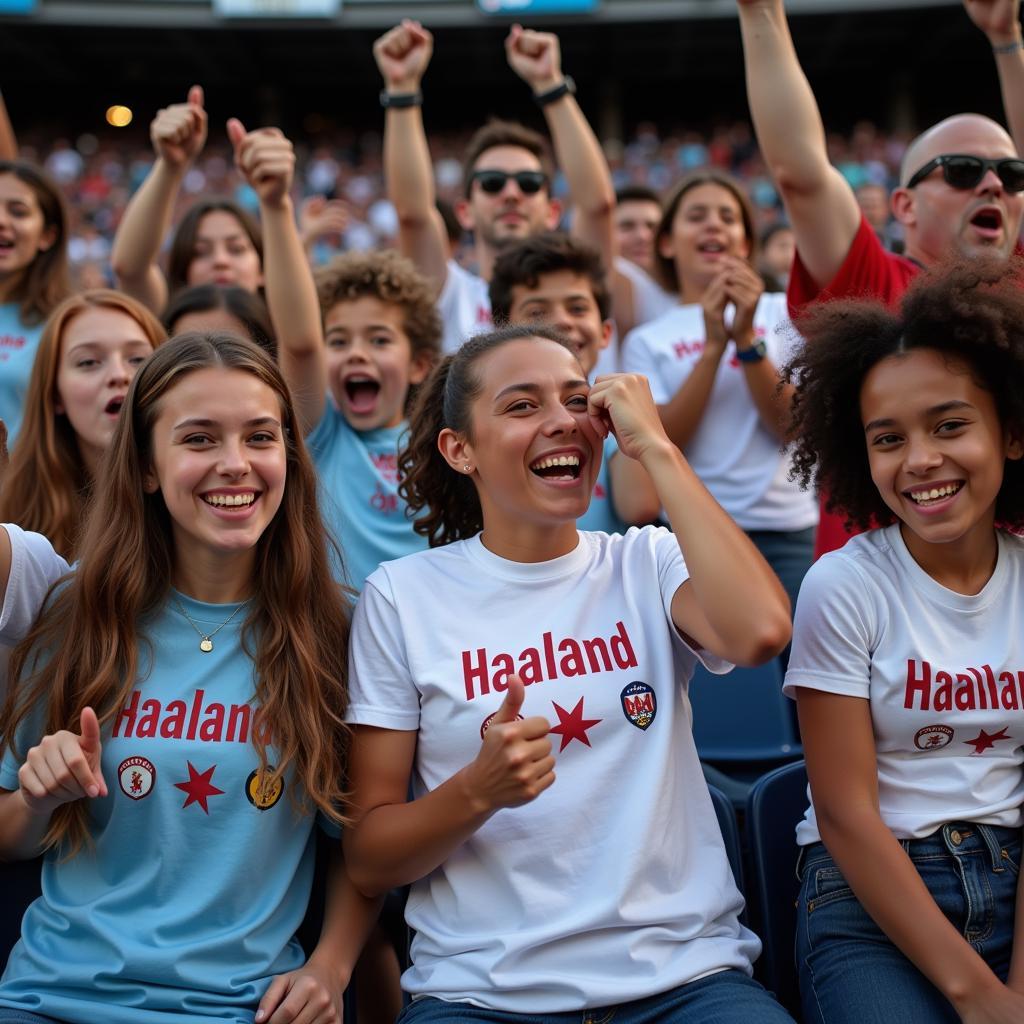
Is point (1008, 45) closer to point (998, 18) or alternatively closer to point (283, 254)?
point (998, 18)

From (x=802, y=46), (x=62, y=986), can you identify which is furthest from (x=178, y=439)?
(x=802, y=46)

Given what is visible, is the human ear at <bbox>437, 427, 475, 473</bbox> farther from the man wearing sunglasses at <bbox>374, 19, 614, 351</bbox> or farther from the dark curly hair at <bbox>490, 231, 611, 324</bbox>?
the man wearing sunglasses at <bbox>374, 19, 614, 351</bbox>

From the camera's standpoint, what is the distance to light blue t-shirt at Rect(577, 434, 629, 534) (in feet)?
11.4

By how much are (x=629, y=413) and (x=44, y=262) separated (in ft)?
9.76

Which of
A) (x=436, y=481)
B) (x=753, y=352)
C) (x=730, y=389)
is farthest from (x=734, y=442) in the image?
(x=436, y=481)

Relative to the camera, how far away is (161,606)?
230 centimetres

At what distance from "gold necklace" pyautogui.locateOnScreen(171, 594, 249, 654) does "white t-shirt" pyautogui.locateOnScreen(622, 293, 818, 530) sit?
212 centimetres

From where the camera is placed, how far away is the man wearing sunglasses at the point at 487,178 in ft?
14.2

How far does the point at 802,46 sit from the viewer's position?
75.0 feet

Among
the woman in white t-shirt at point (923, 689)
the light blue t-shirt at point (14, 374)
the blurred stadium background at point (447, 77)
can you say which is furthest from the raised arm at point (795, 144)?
the blurred stadium background at point (447, 77)

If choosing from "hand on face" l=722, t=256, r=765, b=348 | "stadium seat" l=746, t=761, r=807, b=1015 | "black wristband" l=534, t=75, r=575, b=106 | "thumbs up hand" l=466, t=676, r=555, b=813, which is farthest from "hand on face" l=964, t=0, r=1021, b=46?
"thumbs up hand" l=466, t=676, r=555, b=813

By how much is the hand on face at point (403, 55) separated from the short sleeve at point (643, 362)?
4.14 ft

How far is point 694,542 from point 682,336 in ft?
7.69

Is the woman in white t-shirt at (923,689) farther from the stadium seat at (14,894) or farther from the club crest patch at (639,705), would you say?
Result: the stadium seat at (14,894)
